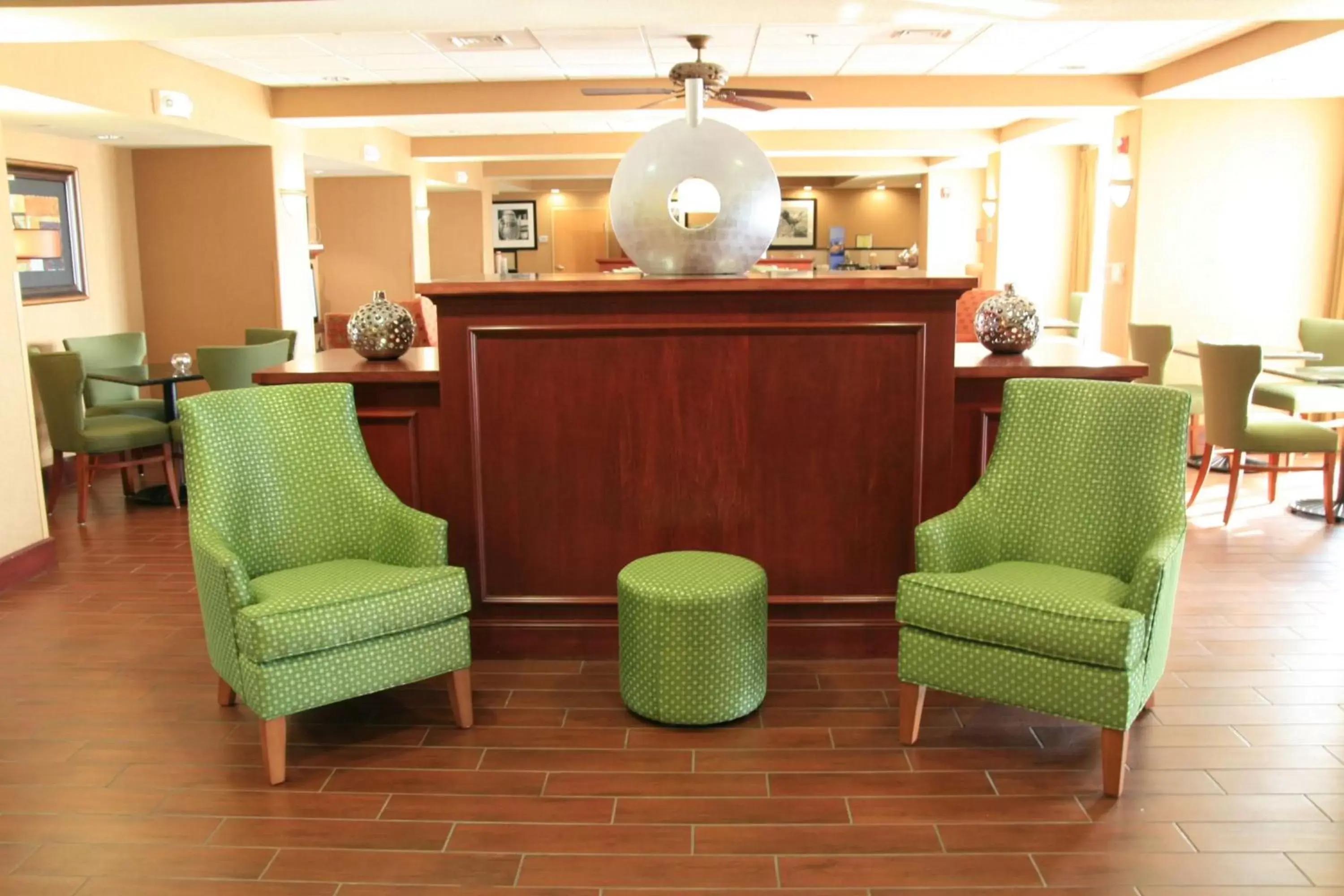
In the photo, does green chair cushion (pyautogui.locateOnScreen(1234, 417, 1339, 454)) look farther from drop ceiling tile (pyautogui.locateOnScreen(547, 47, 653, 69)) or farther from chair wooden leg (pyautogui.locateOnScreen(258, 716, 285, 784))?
chair wooden leg (pyautogui.locateOnScreen(258, 716, 285, 784))

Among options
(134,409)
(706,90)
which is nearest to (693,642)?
(706,90)

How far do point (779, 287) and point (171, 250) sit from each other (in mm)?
6441

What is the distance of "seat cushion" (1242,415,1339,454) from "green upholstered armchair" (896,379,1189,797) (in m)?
2.93

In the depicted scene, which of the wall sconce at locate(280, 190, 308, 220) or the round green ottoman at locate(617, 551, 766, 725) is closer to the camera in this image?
the round green ottoman at locate(617, 551, 766, 725)

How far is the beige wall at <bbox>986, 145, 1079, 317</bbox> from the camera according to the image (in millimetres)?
12359

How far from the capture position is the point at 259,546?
3.35 meters

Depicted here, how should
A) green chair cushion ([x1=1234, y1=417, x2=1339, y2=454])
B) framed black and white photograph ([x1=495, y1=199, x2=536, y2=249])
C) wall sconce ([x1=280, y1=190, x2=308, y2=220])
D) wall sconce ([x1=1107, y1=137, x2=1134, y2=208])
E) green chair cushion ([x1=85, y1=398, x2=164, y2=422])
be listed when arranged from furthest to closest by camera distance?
framed black and white photograph ([x1=495, y1=199, x2=536, y2=249])
wall sconce ([x1=280, y1=190, x2=308, y2=220])
wall sconce ([x1=1107, y1=137, x2=1134, y2=208])
green chair cushion ([x1=85, y1=398, x2=164, y2=422])
green chair cushion ([x1=1234, y1=417, x2=1339, y2=454])

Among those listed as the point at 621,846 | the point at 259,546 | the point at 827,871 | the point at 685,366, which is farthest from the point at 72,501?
the point at 827,871

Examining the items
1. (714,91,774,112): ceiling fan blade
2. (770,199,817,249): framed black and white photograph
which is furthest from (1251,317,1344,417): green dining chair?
(770,199,817,249): framed black and white photograph

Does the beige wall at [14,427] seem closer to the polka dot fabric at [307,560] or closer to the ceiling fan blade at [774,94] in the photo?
the polka dot fabric at [307,560]

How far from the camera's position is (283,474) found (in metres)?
3.42

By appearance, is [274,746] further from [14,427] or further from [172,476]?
[172,476]

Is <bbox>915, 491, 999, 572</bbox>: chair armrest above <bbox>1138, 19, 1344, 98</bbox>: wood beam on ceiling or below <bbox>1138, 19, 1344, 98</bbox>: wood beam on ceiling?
below

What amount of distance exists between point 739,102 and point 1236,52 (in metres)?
3.36
